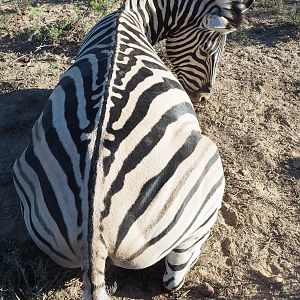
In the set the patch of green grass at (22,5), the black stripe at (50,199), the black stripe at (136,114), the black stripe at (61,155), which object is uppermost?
the black stripe at (136,114)

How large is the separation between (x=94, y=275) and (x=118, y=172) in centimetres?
54

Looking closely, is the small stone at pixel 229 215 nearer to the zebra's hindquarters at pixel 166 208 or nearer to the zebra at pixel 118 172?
the zebra at pixel 118 172

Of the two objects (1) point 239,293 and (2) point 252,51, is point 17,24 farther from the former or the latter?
(1) point 239,293

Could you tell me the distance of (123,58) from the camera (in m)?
3.53

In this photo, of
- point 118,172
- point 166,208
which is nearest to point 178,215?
point 166,208

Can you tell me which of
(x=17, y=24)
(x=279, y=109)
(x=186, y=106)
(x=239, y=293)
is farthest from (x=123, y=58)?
(x=17, y=24)

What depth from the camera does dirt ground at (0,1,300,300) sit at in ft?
11.9

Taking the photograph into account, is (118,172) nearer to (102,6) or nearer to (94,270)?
(94,270)

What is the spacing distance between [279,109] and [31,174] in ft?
9.86

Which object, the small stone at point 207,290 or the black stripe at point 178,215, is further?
the small stone at point 207,290

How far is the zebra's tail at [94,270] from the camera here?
2.58m

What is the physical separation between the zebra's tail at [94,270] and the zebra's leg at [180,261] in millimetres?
794

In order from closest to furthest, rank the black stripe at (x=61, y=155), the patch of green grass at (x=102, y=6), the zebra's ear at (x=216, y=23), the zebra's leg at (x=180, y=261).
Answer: the black stripe at (x=61, y=155)
the zebra's leg at (x=180, y=261)
the zebra's ear at (x=216, y=23)
the patch of green grass at (x=102, y=6)

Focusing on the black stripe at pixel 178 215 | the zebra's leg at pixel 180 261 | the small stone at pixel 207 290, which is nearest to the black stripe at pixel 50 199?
the black stripe at pixel 178 215
